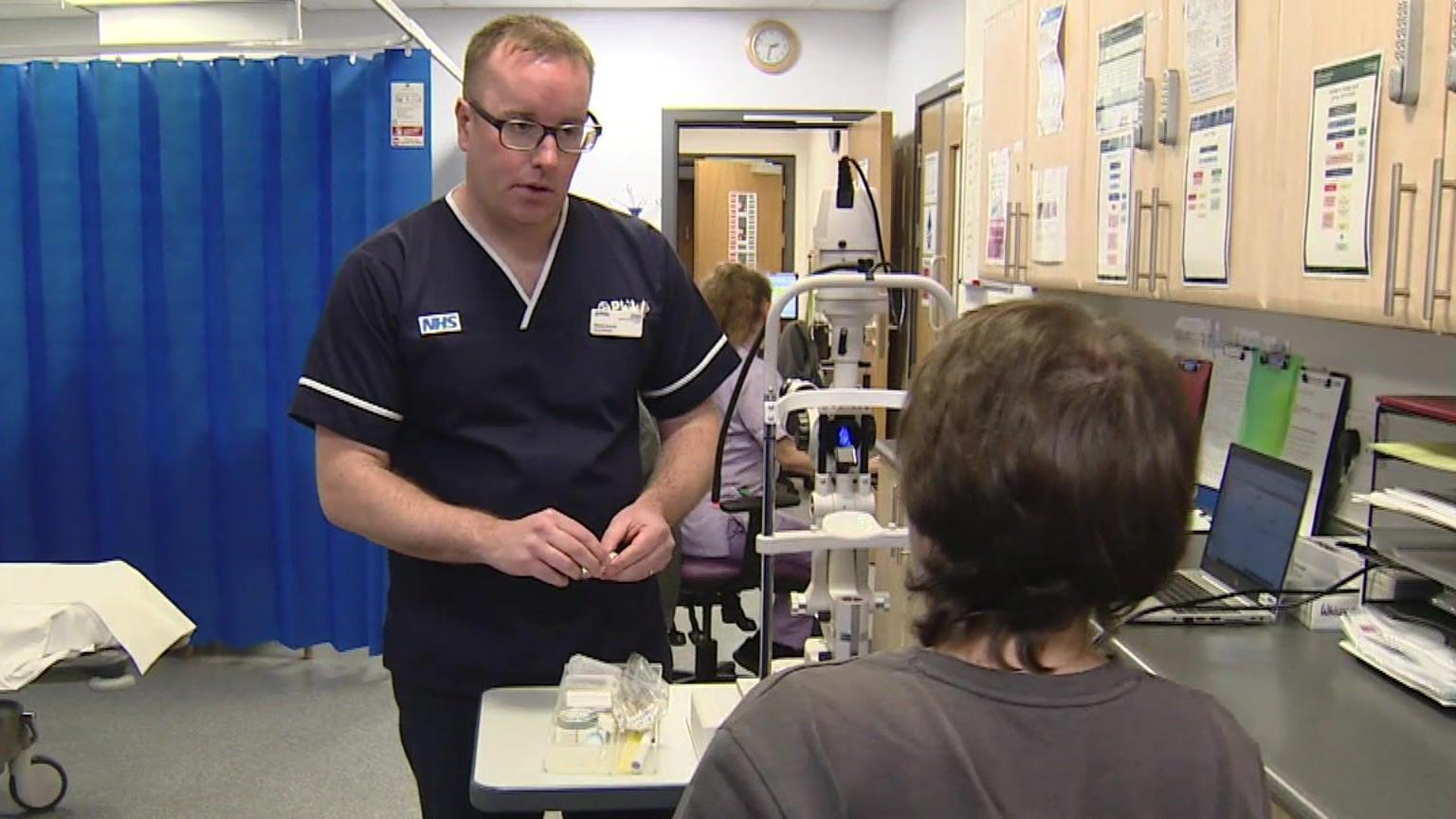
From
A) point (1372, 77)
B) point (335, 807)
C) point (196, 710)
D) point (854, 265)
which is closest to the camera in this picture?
point (1372, 77)

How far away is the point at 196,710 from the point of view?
11.5ft

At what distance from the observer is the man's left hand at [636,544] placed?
1474 millimetres

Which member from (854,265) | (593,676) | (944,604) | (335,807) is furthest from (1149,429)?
(335,807)

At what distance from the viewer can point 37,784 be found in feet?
9.30

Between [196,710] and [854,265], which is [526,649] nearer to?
[854,265]

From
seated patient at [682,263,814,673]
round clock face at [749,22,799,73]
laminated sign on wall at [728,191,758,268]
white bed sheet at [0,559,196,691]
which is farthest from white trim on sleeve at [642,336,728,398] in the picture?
laminated sign on wall at [728,191,758,268]

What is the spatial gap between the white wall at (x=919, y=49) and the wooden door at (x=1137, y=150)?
82.1 inches

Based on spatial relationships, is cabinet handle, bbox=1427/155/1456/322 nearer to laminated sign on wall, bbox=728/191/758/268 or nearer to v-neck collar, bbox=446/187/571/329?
v-neck collar, bbox=446/187/571/329

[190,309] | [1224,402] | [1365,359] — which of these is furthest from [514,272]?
[190,309]

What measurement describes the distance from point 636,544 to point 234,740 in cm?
232

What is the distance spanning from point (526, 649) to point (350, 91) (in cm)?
250

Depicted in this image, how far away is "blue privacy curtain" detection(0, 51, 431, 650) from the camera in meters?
3.58

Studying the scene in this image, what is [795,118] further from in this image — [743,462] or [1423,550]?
[1423,550]

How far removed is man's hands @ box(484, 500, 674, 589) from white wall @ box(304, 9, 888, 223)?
447 cm
